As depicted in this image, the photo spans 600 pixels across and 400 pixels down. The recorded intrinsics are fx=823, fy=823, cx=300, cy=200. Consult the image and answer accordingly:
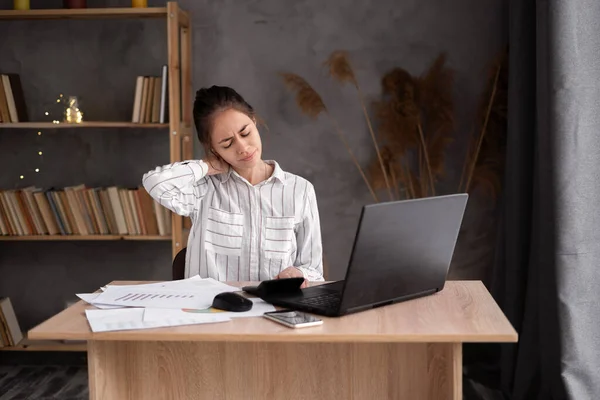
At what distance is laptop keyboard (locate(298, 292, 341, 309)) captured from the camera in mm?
1930

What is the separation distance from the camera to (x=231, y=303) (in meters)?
1.92

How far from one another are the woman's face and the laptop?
0.59 metres

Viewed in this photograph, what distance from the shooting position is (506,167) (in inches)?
152

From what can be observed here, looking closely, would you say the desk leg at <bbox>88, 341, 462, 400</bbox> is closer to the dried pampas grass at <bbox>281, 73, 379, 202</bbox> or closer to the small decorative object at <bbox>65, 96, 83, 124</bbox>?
the dried pampas grass at <bbox>281, 73, 379, 202</bbox>

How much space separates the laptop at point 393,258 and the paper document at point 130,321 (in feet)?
0.76

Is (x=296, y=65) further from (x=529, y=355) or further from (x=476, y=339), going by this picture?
(x=476, y=339)

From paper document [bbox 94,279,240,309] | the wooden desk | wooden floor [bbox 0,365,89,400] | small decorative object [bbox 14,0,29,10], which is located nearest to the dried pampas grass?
small decorative object [bbox 14,0,29,10]

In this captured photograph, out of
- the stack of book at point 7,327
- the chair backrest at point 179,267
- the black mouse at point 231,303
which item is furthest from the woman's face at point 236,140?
the stack of book at point 7,327

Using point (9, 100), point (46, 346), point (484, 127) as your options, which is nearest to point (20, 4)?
point (9, 100)

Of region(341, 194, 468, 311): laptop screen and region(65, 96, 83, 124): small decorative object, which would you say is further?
region(65, 96, 83, 124): small decorative object

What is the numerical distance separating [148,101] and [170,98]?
0.57 feet

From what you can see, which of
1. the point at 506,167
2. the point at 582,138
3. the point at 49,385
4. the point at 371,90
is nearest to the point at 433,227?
the point at 582,138

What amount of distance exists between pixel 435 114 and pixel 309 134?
0.64 m

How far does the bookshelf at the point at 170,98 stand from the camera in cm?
387
